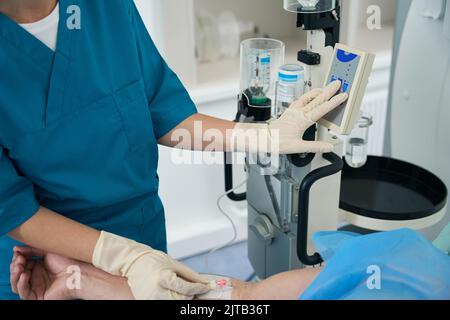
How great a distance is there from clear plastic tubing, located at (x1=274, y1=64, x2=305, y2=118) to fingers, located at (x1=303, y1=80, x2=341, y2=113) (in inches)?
3.3

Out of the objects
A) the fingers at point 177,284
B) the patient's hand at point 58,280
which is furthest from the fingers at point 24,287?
the fingers at point 177,284

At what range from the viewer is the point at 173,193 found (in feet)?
7.46

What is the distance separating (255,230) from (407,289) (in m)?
0.71

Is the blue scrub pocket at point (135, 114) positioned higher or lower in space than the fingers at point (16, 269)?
higher

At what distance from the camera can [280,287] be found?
1074 millimetres

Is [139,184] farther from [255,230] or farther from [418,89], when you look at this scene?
[418,89]

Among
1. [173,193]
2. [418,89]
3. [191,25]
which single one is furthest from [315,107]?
[173,193]

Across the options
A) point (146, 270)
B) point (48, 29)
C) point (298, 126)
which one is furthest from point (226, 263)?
point (48, 29)

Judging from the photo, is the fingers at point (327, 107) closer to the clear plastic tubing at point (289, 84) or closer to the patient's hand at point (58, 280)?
the clear plastic tubing at point (289, 84)

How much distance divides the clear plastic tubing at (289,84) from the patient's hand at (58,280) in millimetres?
567

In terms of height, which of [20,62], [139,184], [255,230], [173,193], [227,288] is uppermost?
[20,62]

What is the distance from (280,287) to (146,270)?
27 cm

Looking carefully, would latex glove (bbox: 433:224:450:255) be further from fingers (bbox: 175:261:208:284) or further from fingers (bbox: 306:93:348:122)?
fingers (bbox: 175:261:208:284)

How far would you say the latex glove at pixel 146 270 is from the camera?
101 centimetres
